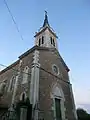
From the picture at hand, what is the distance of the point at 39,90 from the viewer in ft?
37.4

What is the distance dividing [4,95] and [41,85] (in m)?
5.95

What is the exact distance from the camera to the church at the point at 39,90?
33.2ft

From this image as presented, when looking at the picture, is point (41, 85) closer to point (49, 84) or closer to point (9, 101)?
point (49, 84)

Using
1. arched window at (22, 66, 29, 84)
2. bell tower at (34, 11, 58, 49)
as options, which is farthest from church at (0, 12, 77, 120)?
bell tower at (34, 11, 58, 49)

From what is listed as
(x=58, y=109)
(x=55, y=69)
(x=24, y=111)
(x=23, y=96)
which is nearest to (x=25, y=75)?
(x=23, y=96)

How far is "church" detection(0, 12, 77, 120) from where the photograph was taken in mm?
10133

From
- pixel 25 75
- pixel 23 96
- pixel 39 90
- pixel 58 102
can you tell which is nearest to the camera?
pixel 39 90

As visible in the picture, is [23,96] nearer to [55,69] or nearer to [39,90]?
[39,90]

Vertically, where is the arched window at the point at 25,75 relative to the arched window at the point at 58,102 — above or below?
above

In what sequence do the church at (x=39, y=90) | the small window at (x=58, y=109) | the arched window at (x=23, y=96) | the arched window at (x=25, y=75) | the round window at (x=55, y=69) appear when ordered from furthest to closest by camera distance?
the round window at (x=55, y=69), the arched window at (x=25, y=75), the small window at (x=58, y=109), the arched window at (x=23, y=96), the church at (x=39, y=90)

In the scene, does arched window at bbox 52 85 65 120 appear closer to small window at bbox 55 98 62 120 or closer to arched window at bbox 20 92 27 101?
small window at bbox 55 98 62 120

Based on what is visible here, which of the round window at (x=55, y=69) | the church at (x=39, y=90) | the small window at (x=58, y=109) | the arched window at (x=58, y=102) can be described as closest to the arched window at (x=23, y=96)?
the church at (x=39, y=90)

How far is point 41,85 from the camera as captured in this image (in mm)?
12039

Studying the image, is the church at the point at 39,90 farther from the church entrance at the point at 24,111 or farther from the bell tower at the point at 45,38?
the bell tower at the point at 45,38
